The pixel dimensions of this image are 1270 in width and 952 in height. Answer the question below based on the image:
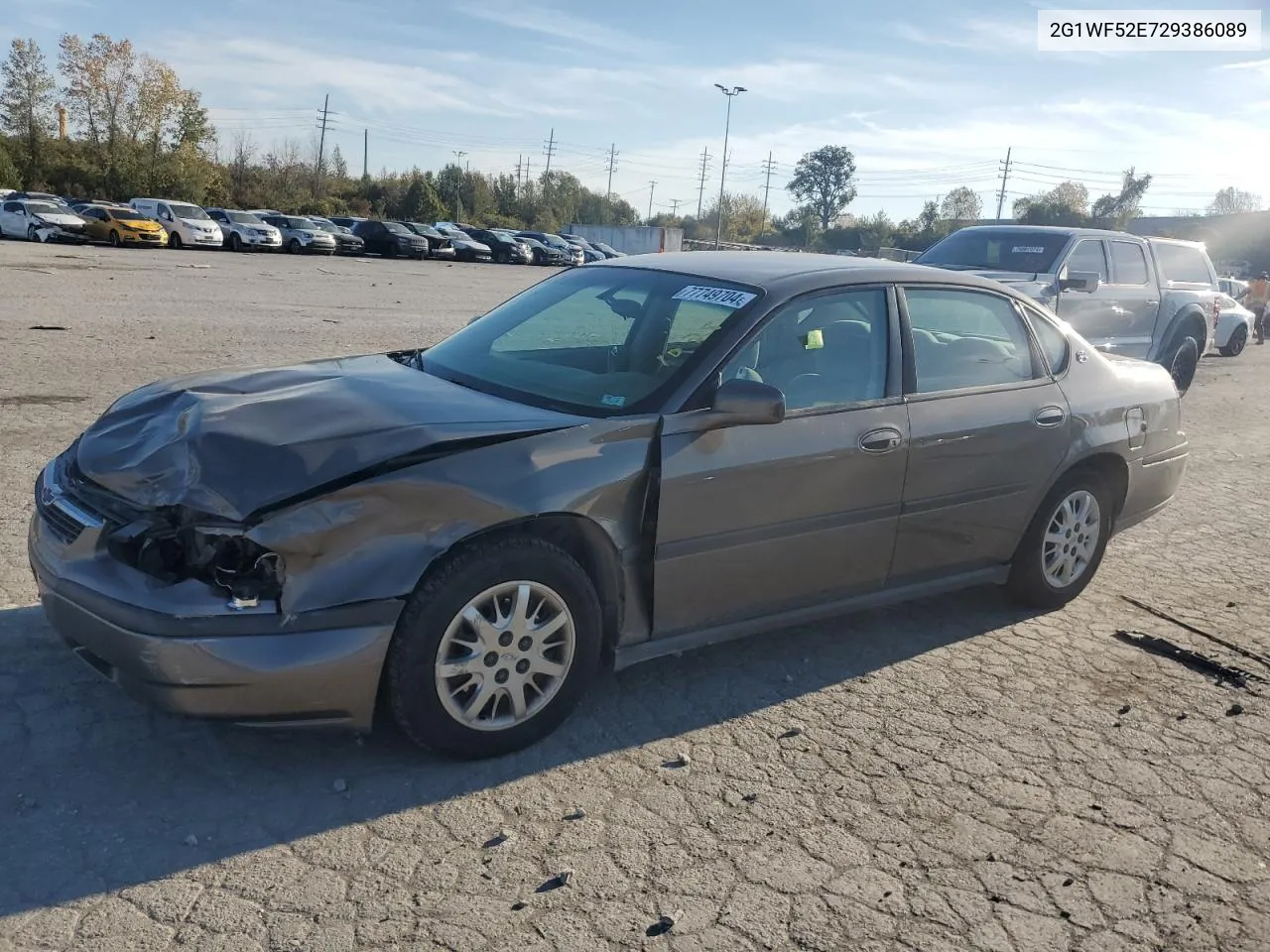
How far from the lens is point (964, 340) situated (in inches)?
196

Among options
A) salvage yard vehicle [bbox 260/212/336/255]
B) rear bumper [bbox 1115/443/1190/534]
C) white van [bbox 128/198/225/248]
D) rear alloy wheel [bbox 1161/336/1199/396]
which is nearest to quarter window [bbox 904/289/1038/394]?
rear bumper [bbox 1115/443/1190/534]

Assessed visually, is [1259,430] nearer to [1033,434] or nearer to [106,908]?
[1033,434]

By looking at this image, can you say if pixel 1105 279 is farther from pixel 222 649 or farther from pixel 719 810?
pixel 222 649

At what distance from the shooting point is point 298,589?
3176 mm

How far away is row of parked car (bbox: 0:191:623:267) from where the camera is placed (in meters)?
35.1

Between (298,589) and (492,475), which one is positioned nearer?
(298,589)

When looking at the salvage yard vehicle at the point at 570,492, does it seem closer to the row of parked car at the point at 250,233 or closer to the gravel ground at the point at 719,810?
the gravel ground at the point at 719,810

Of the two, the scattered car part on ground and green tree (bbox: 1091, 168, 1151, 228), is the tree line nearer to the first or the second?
green tree (bbox: 1091, 168, 1151, 228)

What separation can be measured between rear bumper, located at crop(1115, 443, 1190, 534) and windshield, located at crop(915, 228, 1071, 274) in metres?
5.80

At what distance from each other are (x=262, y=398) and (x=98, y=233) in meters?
36.4

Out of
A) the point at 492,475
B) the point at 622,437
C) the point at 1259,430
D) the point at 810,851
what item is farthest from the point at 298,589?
the point at 1259,430

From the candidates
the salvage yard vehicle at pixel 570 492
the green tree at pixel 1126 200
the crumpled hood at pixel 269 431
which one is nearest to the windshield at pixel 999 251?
the salvage yard vehicle at pixel 570 492

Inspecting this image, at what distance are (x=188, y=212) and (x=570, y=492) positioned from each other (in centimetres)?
3911

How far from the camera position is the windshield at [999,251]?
37.7ft
